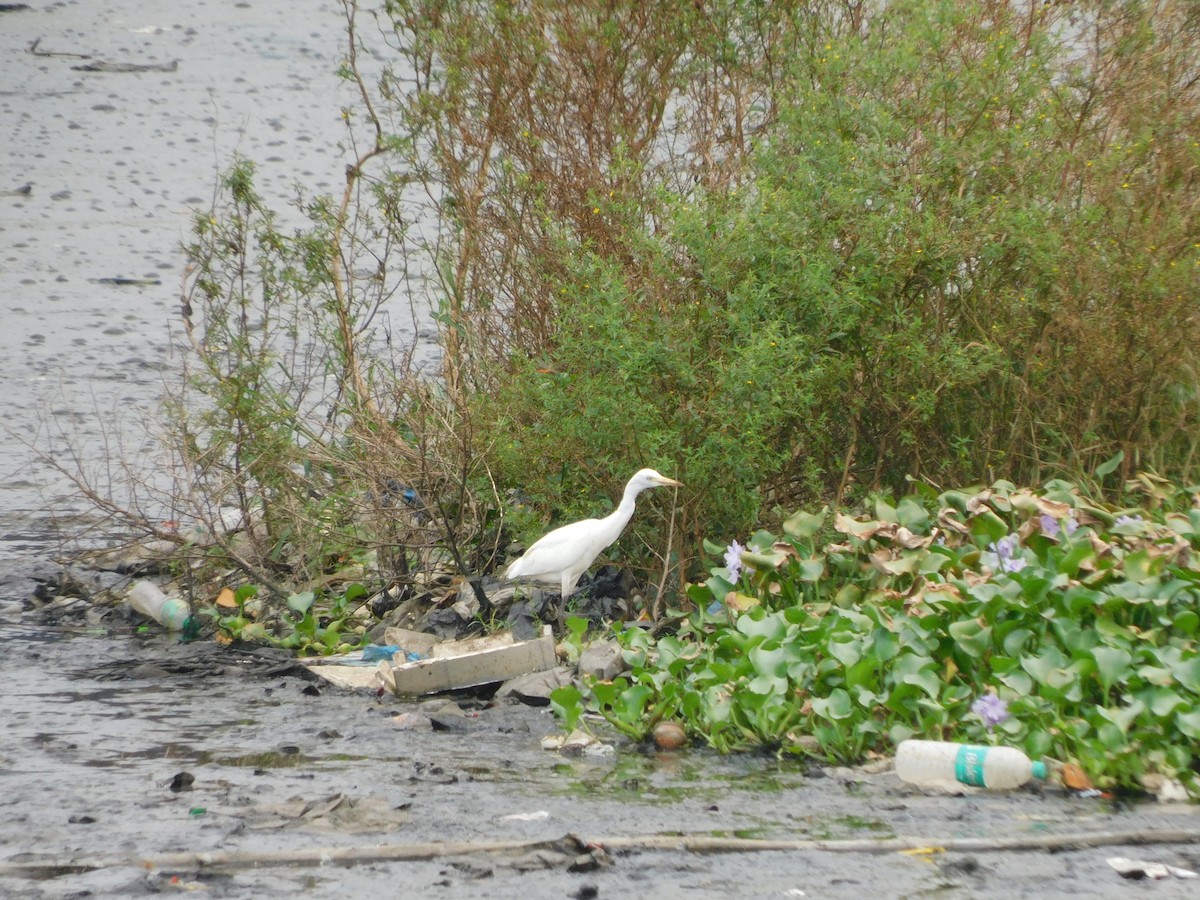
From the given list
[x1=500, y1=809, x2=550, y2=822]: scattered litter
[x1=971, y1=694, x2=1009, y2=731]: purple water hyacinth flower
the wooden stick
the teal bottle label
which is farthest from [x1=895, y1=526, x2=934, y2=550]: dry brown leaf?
[x1=500, y1=809, x2=550, y2=822]: scattered litter

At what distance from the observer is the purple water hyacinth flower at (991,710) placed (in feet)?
16.9

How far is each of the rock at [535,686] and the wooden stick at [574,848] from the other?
2137mm

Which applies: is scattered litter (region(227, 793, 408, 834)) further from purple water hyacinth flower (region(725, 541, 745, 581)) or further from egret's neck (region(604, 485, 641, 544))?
egret's neck (region(604, 485, 641, 544))

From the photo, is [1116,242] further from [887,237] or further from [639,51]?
[639,51]

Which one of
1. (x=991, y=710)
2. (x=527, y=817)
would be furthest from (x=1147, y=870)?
(x=527, y=817)

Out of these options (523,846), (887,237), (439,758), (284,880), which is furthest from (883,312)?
(284,880)

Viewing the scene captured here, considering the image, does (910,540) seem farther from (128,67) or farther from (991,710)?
(128,67)

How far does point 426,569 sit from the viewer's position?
816 cm

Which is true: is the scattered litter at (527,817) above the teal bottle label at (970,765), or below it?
below

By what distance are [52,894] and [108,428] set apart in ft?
27.4

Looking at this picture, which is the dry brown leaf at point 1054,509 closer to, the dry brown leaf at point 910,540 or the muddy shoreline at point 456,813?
the dry brown leaf at point 910,540

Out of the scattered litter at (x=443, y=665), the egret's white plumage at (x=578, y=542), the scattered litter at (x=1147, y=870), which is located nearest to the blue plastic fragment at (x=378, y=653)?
the scattered litter at (x=443, y=665)

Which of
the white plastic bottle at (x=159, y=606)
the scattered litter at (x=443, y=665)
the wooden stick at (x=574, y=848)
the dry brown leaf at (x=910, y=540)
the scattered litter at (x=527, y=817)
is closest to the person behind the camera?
the wooden stick at (x=574, y=848)

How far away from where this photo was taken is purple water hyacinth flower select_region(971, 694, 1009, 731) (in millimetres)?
5160
